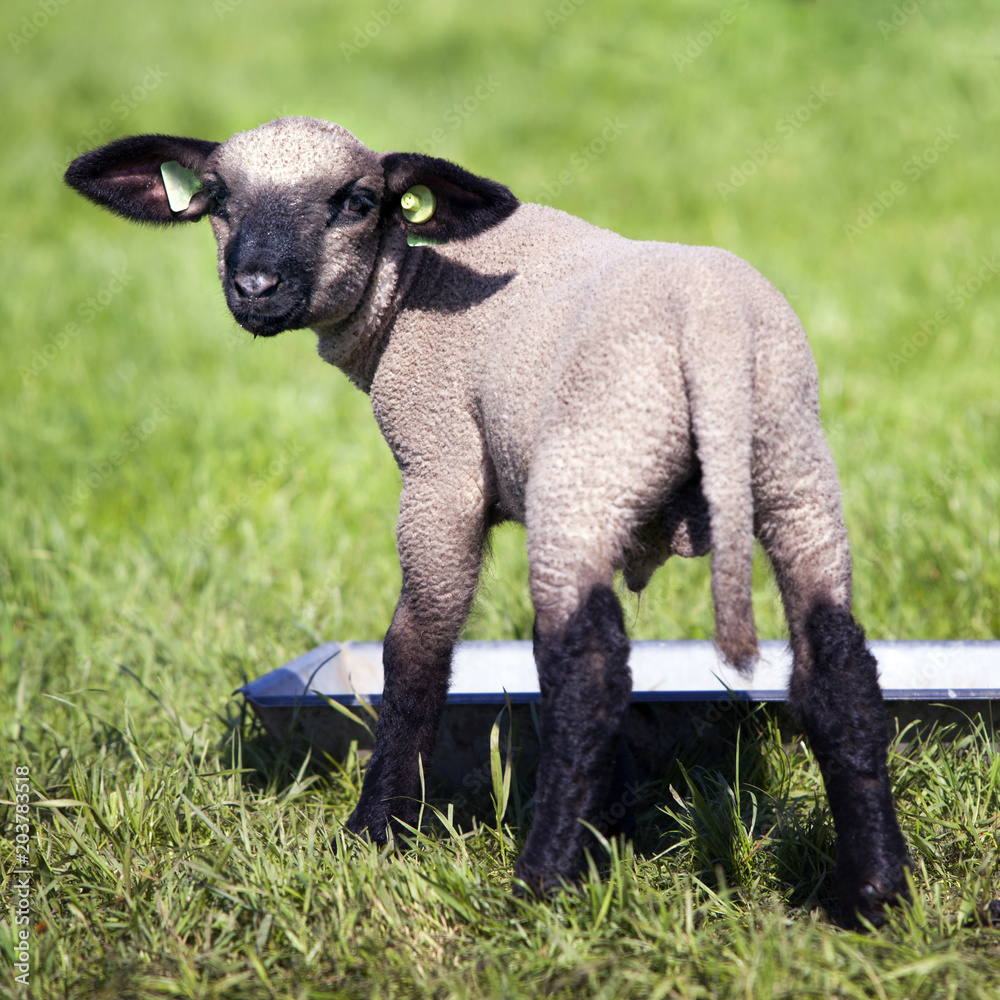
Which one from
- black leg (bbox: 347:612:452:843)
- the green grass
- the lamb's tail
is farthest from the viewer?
black leg (bbox: 347:612:452:843)

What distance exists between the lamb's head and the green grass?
1027mm

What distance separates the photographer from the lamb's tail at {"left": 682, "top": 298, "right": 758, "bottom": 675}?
86.2 inches

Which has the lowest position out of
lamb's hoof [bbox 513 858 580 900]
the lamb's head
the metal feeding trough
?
lamb's hoof [bbox 513 858 580 900]

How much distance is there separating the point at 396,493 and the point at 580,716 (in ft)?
12.0

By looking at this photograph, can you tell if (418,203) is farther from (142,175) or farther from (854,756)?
(854,756)

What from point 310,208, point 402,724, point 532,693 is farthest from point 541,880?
point 310,208

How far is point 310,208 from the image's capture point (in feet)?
8.85

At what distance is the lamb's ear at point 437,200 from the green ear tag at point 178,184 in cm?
62

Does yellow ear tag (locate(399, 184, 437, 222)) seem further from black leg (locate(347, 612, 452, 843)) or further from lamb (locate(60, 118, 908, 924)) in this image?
black leg (locate(347, 612, 452, 843))

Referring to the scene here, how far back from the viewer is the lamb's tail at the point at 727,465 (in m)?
2.19

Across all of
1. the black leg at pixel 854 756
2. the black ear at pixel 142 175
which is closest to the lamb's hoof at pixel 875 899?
the black leg at pixel 854 756

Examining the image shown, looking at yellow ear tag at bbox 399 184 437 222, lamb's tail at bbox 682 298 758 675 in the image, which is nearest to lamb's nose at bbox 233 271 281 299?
yellow ear tag at bbox 399 184 437 222

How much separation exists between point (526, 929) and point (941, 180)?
8.79 m

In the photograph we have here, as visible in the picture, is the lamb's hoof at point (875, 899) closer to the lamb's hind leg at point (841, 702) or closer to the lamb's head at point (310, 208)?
the lamb's hind leg at point (841, 702)
